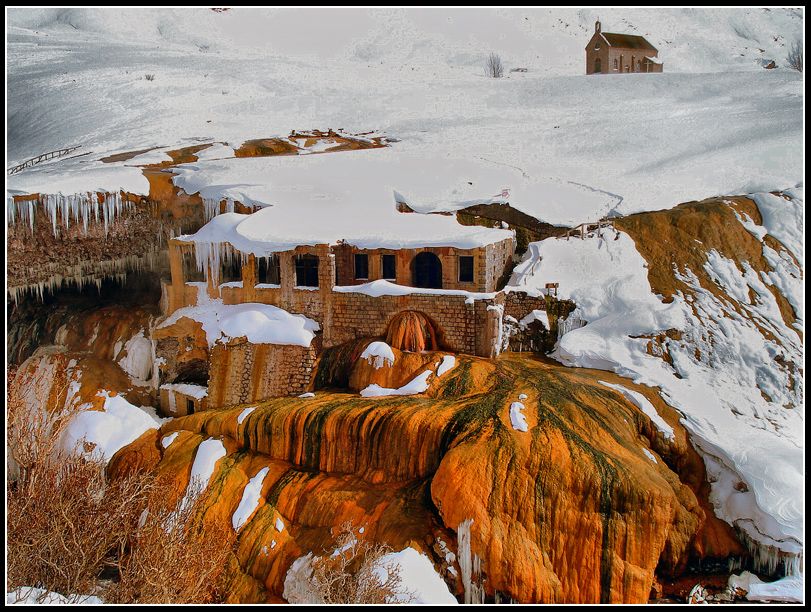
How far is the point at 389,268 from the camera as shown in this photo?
17.0 metres

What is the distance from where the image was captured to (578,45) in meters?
26.6

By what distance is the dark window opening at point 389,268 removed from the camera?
1694 centimetres

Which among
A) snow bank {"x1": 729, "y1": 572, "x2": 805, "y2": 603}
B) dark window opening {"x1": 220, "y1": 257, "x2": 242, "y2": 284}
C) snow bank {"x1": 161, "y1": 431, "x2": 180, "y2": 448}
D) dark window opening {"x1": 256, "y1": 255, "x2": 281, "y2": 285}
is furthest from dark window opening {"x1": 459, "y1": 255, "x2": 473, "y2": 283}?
snow bank {"x1": 729, "y1": 572, "x2": 805, "y2": 603}

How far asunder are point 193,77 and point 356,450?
19.7 m

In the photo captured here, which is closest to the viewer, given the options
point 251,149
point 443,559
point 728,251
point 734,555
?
point 443,559

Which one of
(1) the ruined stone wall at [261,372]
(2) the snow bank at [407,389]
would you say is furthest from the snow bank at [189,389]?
(2) the snow bank at [407,389]

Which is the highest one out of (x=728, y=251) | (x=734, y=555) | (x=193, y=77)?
(x=193, y=77)

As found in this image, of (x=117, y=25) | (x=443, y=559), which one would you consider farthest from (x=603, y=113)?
(x=117, y=25)

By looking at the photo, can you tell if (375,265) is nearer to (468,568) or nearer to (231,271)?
(231,271)

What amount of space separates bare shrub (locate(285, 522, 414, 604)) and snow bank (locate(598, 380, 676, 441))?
618cm

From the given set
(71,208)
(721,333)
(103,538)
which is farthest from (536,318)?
(71,208)

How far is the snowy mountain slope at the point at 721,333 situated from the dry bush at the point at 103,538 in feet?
30.4

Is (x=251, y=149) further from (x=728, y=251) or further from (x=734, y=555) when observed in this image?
(x=734, y=555)

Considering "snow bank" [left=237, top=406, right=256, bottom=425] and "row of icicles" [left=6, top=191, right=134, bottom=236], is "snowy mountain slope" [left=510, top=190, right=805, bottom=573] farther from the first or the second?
"row of icicles" [left=6, top=191, right=134, bottom=236]
